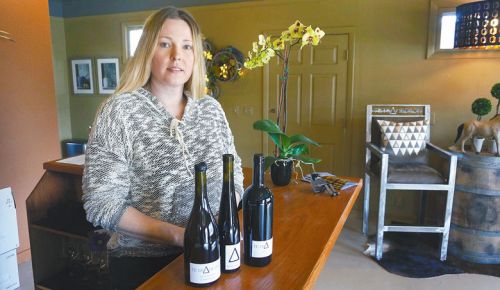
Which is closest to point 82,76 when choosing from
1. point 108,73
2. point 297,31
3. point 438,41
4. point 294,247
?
point 108,73

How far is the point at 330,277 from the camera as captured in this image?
265 cm

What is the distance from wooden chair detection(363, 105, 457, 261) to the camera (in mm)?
2793

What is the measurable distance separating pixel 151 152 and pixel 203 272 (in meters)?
0.44

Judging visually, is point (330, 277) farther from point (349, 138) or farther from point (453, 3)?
point (453, 3)

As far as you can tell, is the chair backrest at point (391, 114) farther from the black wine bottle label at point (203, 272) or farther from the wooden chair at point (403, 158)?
the black wine bottle label at point (203, 272)

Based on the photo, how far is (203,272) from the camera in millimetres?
872

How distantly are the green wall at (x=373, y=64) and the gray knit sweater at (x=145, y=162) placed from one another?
2.71 meters

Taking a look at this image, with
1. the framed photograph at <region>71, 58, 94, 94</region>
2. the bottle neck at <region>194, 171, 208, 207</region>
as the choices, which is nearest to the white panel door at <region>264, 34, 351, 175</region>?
the framed photograph at <region>71, 58, 94, 94</region>

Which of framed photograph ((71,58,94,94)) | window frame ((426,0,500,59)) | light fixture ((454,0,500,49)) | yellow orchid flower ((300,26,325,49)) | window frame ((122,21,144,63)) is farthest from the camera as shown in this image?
framed photograph ((71,58,94,94))

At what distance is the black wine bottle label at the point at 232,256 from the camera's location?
0.94 metres

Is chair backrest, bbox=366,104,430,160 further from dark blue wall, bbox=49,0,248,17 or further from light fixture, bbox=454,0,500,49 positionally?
dark blue wall, bbox=49,0,248,17

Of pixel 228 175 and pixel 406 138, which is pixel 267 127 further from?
pixel 406 138

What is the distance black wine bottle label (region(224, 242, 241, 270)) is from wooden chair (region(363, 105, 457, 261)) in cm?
210

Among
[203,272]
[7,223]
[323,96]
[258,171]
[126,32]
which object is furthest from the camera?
[126,32]
